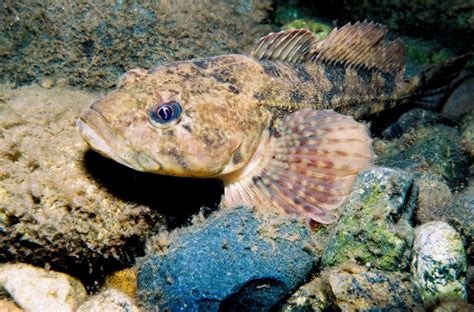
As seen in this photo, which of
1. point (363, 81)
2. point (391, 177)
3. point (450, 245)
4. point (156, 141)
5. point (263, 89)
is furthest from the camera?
point (363, 81)

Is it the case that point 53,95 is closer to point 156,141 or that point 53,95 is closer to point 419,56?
point 156,141

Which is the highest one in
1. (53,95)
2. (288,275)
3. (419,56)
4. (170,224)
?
(419,56)

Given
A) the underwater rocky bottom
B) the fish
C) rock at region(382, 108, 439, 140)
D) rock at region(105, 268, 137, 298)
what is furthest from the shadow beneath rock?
rock at region(382, 108, 439, 140)

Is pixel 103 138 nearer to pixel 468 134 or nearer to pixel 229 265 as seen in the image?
pixel 229 265

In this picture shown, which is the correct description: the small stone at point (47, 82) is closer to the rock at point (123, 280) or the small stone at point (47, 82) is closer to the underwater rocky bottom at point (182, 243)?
the underwater rocky bottom at point (182, 243)

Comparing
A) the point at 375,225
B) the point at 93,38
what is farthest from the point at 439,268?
the point at 93,38

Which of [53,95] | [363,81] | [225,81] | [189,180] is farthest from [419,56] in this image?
[53,95]
